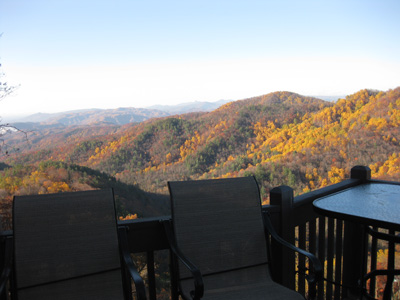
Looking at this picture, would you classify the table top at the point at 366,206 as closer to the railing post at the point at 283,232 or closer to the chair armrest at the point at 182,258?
the railing post at the point at 283,232

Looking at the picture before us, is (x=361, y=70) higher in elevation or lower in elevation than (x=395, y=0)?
lower

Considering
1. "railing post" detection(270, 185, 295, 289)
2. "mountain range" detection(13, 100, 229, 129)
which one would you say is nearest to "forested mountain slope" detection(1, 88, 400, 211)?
"mountain range" detection(13, 100, 229, 129)

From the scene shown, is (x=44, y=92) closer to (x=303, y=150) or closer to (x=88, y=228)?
(x=303, y=150)

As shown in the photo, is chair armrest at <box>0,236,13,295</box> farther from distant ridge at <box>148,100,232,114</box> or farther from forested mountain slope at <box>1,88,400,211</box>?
distant ridge at <box>148,100,232,114</box>

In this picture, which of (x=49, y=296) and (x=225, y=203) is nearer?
(x=49, y=296)

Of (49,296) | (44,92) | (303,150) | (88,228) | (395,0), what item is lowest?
(303,150)

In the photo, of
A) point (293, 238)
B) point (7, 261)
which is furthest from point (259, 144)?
point (7, 261)

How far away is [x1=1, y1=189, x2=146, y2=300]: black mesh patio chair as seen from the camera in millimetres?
1340

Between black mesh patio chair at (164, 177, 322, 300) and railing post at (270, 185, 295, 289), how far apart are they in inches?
4.2

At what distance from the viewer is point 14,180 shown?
7449 mm

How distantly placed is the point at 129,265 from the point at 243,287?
0.68 meters

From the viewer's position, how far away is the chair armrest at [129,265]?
1.18m

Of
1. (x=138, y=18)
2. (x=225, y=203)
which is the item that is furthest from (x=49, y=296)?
(x=138, y=18)

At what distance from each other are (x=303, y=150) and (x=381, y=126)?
4.38 m
